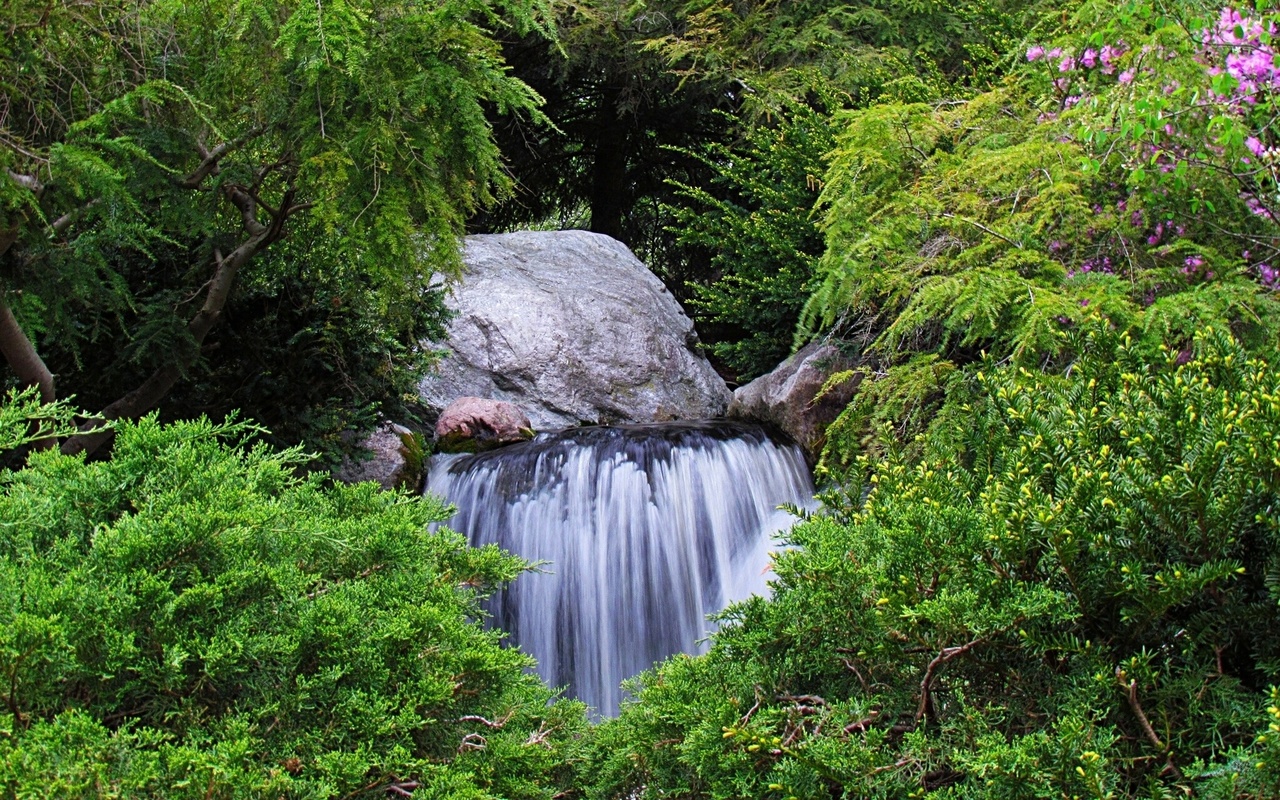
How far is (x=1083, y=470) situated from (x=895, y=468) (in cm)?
80


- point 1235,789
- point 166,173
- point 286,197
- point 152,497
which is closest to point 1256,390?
point 1235,789

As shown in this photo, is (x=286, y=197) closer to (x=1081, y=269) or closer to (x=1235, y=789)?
(x=1081, y=269)

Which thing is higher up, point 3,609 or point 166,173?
point 166,173

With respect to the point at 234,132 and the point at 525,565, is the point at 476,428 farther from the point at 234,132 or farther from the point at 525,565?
the point at 525,565

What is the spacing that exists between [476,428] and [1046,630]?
5544 mm

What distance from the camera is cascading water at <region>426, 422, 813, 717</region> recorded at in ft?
19.8

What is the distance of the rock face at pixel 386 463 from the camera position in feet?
20.8

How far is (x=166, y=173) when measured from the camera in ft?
14.4

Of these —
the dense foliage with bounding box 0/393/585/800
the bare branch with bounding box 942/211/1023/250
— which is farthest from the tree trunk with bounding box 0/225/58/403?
the bare branch with bounding box 942/211/1023/250

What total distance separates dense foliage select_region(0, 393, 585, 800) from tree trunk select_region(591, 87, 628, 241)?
9.15 metres

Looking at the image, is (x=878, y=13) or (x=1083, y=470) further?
(x=878, y=13)

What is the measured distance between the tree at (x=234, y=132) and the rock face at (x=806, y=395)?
3.23 metres

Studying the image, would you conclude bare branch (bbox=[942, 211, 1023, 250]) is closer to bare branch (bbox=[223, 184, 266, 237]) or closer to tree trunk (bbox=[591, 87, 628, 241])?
bare branch (bbox=[223, 184, 266, 237])

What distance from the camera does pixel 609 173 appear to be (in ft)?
38.7
